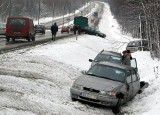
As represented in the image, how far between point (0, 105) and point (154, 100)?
5.88 metres

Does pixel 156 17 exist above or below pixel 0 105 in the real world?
above

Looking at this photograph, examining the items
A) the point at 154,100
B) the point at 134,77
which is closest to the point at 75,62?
the point at 134,77

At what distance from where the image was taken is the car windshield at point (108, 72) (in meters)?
13.9

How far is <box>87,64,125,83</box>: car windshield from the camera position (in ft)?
45.7

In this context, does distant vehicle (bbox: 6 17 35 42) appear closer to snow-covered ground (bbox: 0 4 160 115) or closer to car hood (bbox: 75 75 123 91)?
snow-covered ground (bbox: 0 4 160 115)

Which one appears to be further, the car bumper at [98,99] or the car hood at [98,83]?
the car hood at [98,83]

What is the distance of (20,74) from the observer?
1514 centimetres

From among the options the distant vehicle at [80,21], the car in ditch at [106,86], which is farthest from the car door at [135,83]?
the distant vehicle at [80,21]

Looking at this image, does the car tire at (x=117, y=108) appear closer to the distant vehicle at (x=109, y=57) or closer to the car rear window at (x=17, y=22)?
the distant vehicle at (x=109, y=57)

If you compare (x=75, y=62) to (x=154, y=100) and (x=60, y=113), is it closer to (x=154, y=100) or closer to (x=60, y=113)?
(x=154, y=100)

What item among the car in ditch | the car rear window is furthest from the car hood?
the car rear window

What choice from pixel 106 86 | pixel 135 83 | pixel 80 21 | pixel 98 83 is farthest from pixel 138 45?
pixel 80 21

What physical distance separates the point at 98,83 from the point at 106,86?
0.31 metres

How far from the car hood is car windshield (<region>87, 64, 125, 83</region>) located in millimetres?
416
